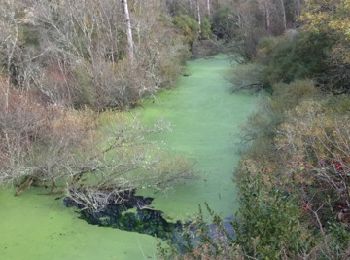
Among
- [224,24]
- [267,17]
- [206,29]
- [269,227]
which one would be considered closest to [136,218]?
[269,227]

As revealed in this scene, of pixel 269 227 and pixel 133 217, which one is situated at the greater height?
pixel 269 227

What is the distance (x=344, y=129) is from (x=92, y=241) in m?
4.23

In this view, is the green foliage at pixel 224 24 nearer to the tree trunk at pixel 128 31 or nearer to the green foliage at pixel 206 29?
the green foliage at pixel 206 29

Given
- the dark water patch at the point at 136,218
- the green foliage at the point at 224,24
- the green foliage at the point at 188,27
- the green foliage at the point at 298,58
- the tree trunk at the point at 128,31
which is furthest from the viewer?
the green foliage at the point at 224,24

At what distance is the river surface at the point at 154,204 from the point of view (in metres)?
7.77

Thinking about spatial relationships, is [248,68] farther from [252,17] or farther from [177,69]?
[252,17]

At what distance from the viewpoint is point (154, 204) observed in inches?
360

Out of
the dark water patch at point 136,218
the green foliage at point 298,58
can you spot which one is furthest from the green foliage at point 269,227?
the green foliage at point 298,58

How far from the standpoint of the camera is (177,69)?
1778 cm

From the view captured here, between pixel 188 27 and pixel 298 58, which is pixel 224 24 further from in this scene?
pixel 298 58

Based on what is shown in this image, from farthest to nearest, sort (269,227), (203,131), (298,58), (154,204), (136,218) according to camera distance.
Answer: (298,58)
(203,131)
(154,204)
(136,218)
(269,227)

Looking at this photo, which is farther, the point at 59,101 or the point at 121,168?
the point at 59,101

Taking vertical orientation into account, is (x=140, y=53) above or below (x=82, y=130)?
above

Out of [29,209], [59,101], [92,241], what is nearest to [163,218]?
[92,241]
